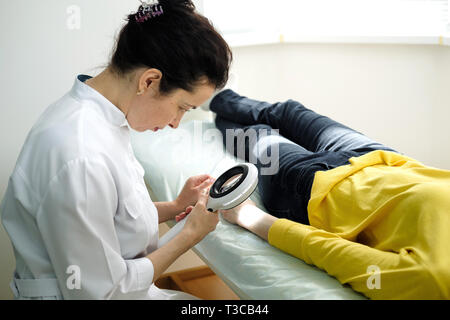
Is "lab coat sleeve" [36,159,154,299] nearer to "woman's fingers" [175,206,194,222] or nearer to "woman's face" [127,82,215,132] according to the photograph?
"woman's face" [127,82,215,132]

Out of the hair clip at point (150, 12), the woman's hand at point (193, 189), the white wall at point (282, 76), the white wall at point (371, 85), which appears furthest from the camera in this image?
the white wall at point (371, 85)

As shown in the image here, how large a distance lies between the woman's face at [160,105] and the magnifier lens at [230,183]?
21cm

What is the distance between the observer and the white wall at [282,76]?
1.87 m

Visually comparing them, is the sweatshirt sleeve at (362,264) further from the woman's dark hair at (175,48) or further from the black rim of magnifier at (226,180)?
the woman's dark hair at (175,48)

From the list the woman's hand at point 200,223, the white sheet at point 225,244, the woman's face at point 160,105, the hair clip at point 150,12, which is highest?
the hair clip at point 150,12

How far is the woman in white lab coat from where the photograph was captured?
3.12ft

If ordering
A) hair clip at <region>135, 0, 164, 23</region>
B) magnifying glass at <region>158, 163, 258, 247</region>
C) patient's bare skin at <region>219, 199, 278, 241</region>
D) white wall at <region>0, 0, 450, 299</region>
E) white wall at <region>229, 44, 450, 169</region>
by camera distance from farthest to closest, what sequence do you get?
1. white wall at <region>229, 44, 450, 169</region>
2. white wall at <region>0, 0, 450, 299</region>
3. patient's bare skin at <region>219, 199, 278, 241</region>
4. magnifying glass at <region>158, 163, 258, 247</region>
5. hair clip at <region>135, 0, 164, 23</region>

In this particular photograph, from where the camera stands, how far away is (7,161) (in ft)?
6.26

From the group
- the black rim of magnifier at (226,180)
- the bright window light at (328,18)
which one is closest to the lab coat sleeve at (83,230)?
the black rim of magnifier at (226,180)

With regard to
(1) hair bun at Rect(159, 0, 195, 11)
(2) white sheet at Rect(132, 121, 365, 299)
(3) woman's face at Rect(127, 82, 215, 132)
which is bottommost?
(2) white sheet at Rect(132, 121, 365, 299)

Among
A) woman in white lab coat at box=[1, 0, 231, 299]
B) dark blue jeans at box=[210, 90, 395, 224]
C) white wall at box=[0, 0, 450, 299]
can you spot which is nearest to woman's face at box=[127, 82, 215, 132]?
woman in white lab coat at box=[1, 0, 231, 299]

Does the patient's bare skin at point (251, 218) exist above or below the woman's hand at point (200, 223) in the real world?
below

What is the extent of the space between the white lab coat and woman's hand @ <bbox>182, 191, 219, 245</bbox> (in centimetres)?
13

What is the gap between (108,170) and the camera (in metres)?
1.00
